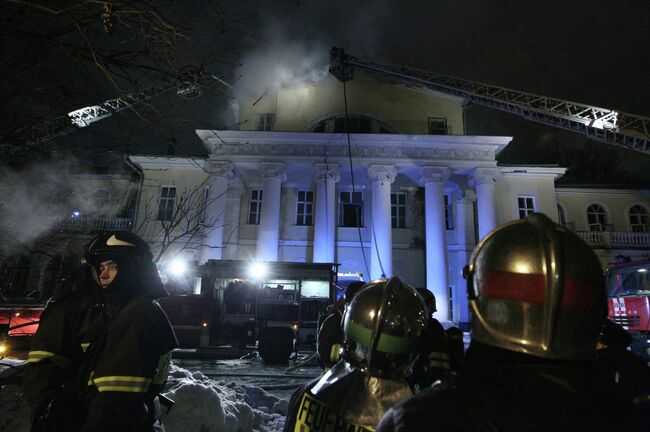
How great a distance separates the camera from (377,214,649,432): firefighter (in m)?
0.90

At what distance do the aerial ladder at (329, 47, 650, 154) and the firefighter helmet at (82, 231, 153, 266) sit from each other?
43.7 feet

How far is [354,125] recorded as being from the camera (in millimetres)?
24484

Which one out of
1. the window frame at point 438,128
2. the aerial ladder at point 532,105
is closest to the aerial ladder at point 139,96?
the aerial ladder at point 532,105

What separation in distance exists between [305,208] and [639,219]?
22.9m

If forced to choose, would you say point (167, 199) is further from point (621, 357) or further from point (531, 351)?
point (531, 351)

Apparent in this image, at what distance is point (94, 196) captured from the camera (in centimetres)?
2458

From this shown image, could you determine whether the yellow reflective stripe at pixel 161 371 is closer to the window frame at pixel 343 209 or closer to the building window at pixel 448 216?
the window frame at pixel 343 209

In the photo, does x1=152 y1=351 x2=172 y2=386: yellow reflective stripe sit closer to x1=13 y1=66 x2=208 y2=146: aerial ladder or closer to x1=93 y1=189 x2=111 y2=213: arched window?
x1=13 y1=66 x2=208 y2=146: aerial ladder

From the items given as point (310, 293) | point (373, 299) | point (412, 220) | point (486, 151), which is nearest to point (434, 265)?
point (412, 220)

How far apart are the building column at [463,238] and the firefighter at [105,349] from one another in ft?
68.1

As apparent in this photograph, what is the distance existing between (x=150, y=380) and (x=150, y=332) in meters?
0.25

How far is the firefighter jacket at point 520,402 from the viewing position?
2.89 feet

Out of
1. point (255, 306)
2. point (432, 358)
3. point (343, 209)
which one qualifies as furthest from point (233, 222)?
point (432, 358)

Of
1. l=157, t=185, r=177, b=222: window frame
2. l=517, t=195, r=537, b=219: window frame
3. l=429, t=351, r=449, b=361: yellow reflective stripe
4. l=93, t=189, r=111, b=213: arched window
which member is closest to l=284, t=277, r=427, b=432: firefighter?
l=429, t=351, r=449, b=361: yellow reflective stripe
